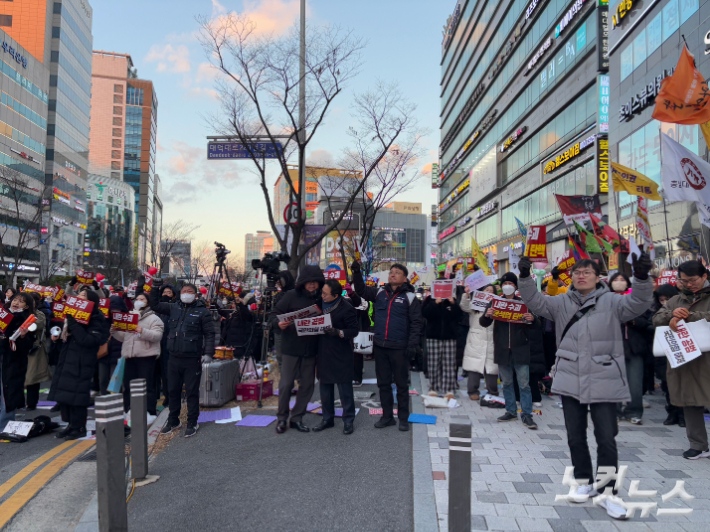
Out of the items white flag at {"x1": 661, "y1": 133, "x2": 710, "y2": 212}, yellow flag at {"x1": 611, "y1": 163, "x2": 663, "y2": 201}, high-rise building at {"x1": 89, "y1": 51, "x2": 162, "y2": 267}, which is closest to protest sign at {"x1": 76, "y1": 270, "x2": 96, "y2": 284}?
white flag at {"x1": 661, "y1": 133, "x2": 710, "y2": 212}

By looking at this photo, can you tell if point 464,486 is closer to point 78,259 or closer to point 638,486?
point 638,486

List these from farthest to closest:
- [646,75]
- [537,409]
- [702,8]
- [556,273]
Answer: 1. [646,75]
2. [702,8]
3. [556,273]
4. [537,409]

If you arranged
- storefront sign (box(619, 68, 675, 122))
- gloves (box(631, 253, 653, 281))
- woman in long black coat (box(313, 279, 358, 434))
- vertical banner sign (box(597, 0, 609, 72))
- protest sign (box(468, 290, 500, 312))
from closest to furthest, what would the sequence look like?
1. gloves (box(631, 253, 653, 281))
2. woman in long black coat (box(313, 279, 358, 434))
3. protest sign (box(468, 290, 500, 312))
4. storefront sign (box(619, 68, 675, 122))
5. vertical banner sign (box(597, 0, 609, 72))

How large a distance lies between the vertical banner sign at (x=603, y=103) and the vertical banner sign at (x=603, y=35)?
54 cm

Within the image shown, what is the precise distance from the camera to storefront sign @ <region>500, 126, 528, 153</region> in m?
36.7

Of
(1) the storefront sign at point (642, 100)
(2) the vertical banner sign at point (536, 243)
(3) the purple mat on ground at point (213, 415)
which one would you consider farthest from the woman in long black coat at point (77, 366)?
(1) the storefront sign at point (642, 100)

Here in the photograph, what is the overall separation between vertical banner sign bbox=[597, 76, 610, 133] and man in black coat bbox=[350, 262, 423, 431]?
2293 cm

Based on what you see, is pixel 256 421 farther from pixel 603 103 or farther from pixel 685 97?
pixel 603 103

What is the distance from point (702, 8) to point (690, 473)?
18.3m

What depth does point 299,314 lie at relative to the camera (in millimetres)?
6504

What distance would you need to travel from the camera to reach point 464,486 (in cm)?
307

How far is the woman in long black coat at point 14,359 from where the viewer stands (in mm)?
6566

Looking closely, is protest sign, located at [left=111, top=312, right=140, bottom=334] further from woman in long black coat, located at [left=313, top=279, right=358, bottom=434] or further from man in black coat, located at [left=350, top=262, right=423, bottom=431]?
man in black coat, located at [left=350, top=262, right=423, bottom=431]

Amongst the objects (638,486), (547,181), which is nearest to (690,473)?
(638,486)
